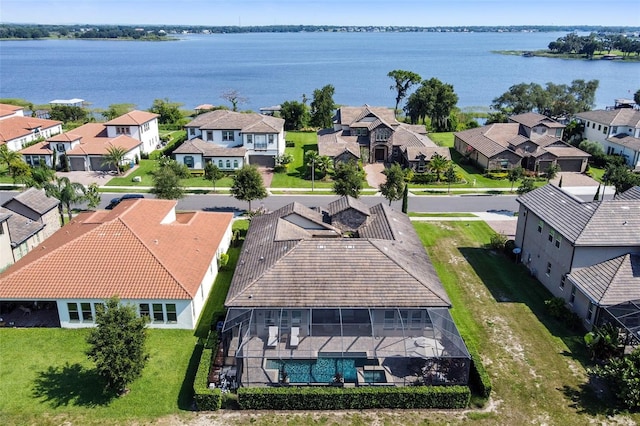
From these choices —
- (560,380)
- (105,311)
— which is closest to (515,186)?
(560,380)

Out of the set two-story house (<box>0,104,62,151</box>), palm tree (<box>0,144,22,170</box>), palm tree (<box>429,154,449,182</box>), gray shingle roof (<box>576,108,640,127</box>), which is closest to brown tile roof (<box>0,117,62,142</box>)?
two-story house (<box>0,104,62,151</box>)

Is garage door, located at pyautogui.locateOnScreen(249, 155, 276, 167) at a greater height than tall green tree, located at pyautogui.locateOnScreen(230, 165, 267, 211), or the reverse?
tall green tree, located at pyautogui.locateOnScreen(230, 165, 267, 211)

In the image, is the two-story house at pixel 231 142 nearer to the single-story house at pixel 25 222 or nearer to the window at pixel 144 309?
the single-story house at pixel 25 222

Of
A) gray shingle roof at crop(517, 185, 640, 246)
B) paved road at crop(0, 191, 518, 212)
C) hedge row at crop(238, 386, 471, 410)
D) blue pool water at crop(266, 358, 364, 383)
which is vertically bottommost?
paved road at crop(0, 191, 518, 212)

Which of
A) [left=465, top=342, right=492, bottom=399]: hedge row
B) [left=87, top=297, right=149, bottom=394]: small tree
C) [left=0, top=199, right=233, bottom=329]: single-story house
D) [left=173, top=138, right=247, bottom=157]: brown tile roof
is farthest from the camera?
[left=173, top=138, right=247, bottom=157]: brown tile roof

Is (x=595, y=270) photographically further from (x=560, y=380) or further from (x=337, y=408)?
(x=337, y=408)

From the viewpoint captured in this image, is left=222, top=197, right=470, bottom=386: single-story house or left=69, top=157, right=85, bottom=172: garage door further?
left=69, top=157, right=85, bottom=172: garage door

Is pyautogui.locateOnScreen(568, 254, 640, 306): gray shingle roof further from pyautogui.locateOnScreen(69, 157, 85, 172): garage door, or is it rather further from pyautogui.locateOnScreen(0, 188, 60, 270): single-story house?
pyautogui.locateOnScreen(69, 157, 85, 172): garage door
